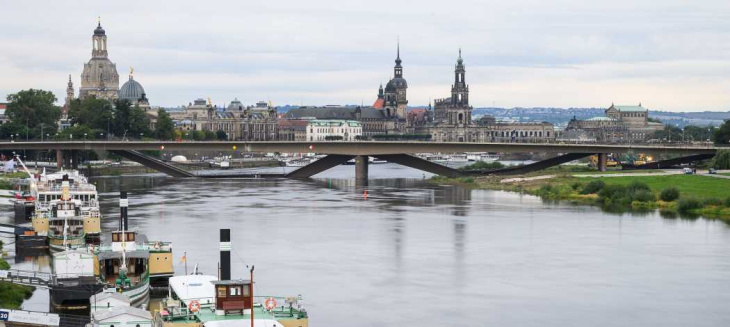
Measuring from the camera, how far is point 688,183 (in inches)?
4641

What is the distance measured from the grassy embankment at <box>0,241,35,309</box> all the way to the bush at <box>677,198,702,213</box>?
203ft

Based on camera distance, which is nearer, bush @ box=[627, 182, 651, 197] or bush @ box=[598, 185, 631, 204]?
bush @ box=[598, 185, 631, 204]

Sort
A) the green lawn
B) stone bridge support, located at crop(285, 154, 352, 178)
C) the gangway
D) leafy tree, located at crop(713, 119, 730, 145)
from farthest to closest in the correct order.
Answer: leafy tree, located at crop(713, 119, 730, 145)
stone bridge support, located at crop(285, 154, 352, 178)
the green lawn
the gangway

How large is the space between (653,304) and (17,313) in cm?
2778

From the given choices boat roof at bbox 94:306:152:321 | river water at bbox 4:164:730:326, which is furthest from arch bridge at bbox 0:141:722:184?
boat roof at bbox 94:306:152:321

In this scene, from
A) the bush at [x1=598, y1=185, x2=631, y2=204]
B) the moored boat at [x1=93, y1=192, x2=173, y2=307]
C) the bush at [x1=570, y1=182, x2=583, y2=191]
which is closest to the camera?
the moored boat at [x1=93, y1=192, x2=173, y2=307]

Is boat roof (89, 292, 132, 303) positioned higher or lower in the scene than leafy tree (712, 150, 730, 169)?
lower

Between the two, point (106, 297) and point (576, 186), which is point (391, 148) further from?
point (106, 297)

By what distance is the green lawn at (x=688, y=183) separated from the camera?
353 feet

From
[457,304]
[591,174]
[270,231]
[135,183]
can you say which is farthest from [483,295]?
[135,183]

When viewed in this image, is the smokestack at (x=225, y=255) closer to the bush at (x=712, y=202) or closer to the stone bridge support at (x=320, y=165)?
the bush at (x=712, y=202)

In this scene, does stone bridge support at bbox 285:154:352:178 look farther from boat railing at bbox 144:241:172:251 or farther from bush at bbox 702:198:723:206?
boat railing at bbox 144:241:172:251

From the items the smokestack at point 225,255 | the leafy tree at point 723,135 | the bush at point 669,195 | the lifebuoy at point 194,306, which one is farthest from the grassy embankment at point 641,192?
the lifebuoy at point 194,306

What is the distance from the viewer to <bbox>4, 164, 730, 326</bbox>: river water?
52344mm
